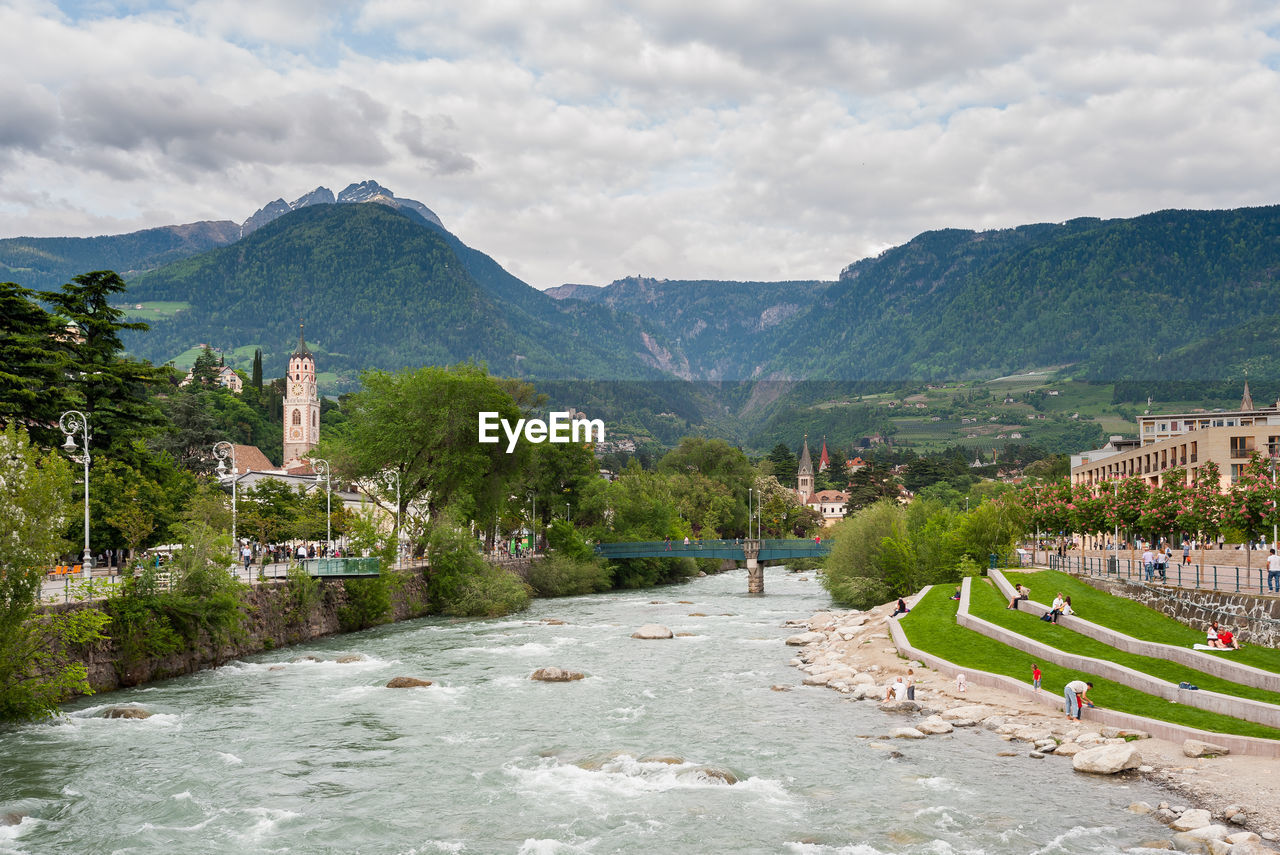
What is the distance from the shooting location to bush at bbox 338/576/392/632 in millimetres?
56031

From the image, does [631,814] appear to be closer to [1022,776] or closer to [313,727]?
[1022,776]

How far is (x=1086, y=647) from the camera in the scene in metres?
36.9

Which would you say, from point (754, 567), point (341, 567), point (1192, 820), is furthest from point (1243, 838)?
point (754, 567)

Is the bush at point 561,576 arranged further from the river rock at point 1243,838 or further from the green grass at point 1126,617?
the river rock at point 1243,838

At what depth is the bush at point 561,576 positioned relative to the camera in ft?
273

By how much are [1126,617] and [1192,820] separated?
22.1 meters

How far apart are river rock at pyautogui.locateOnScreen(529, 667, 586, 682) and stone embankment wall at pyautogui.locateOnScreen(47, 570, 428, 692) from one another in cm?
1375

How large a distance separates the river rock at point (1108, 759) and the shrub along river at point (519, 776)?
590 millimetres

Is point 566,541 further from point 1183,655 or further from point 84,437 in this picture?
point 1183,655

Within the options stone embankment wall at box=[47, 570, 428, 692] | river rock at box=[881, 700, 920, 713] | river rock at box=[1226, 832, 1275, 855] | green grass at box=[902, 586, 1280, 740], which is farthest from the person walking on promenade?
stone embankment wall at box=[47, 570, 428, 692]

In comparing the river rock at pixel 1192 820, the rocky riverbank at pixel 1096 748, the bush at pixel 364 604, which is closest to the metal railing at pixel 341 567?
the bush at pixel 364 604

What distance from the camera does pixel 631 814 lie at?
22844 millimetres

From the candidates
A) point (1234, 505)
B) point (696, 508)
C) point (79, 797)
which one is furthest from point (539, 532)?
point (79, 797)

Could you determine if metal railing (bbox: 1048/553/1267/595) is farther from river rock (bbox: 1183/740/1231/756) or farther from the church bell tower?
the church bell tower
